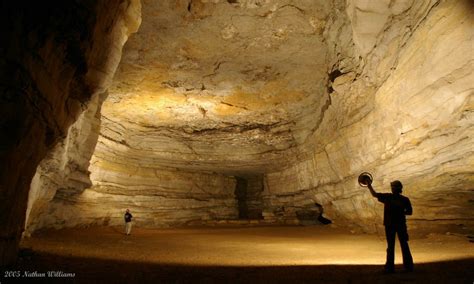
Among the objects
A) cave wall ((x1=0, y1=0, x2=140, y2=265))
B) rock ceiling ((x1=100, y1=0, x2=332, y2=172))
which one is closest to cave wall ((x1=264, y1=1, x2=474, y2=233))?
rock ceiling ((x1=100, y1=0, x2=332, y2=172))

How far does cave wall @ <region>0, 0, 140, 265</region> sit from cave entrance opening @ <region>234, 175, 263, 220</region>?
16.9 meters

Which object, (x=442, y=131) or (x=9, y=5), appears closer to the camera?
(x=9, y=5)

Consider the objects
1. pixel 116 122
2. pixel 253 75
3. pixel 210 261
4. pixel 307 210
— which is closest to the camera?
pixel 210 261

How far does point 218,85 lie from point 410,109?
6.64 m

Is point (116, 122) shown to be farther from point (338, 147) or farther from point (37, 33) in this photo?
point (37, 33)

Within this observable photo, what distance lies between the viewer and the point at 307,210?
17.9m

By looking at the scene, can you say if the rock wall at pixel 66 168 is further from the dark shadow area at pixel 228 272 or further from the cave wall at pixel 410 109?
the cave wall at pixel 410 109

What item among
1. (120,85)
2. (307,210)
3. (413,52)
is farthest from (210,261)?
(307,210)

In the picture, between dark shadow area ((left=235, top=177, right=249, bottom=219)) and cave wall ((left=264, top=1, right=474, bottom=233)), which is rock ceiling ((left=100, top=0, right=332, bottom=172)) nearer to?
cave wall ((left=264, top=1, right=474, bottom=233))

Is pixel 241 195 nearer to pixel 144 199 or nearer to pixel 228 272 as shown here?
pixel 144 199

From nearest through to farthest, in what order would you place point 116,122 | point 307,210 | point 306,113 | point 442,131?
point 442,131, point 306,113, point 116,122, point 307,210

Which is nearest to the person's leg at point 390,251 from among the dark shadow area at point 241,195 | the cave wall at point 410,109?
the cave wall at point 410,109

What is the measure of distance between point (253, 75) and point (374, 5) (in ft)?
15.3

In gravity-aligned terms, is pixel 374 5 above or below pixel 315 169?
above
